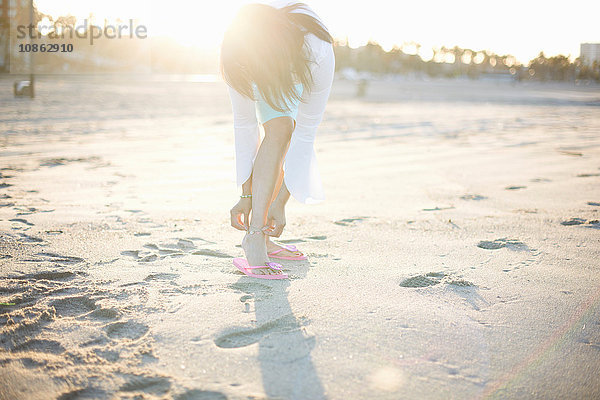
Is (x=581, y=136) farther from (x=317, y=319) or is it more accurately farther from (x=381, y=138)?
(x=317, y=319)

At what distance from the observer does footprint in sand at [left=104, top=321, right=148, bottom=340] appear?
1.68 m

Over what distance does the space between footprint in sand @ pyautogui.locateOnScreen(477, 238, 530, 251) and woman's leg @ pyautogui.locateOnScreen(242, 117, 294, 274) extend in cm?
120

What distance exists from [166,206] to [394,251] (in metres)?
1.65

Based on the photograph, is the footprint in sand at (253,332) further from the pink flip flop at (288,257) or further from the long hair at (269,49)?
the long hair at (269,49)

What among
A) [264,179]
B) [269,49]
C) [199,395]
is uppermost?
[269,49]

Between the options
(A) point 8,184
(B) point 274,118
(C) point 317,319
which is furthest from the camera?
(A) point 8,184

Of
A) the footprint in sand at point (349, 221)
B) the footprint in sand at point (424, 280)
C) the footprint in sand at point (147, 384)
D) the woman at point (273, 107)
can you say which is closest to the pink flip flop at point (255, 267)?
the woman at point (273, 107)

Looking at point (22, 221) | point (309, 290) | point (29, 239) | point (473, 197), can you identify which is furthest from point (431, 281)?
point (22, 221)

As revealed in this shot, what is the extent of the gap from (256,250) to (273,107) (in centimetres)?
65

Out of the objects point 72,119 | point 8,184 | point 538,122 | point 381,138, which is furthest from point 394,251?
Answer: point 538,122

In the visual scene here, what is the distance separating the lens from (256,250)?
230 cm

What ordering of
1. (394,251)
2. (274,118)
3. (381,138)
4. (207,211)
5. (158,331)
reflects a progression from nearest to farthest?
(158,331) < (274,118) < (394,251) < (207,211) < (381,138)

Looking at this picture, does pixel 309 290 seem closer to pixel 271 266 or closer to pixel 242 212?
pixel 271 266

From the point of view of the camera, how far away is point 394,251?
8.62 ft
